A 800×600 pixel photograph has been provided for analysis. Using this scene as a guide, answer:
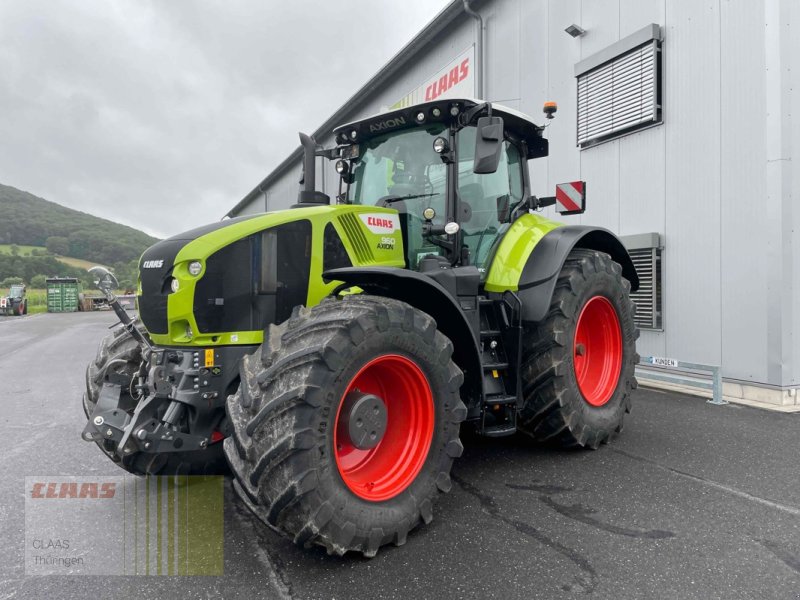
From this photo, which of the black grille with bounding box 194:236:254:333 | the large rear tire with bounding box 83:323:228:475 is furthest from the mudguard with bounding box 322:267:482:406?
the large rear tire with bounding box 83:323:228:475

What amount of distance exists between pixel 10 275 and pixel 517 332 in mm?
69488

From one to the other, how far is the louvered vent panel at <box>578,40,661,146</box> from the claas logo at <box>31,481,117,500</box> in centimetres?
685

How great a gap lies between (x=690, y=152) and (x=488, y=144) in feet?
13.9

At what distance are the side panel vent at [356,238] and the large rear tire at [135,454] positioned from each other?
1.34m

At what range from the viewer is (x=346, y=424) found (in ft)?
8.62

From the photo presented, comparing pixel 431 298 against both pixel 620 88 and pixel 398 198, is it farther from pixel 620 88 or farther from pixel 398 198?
pixel 620 88

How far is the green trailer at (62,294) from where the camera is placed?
35.4 meters

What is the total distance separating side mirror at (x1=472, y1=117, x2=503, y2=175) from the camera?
3.22 m

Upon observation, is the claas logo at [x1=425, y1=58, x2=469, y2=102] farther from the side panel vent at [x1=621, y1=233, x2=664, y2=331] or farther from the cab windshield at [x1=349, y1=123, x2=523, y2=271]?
the cab windshield at [x1=349, y1=123, x2=523, y2=271]

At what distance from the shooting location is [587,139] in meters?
7.68

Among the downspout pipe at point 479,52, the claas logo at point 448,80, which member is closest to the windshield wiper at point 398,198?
the downspout pipe at point 479,52

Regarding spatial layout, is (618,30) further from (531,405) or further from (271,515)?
(271,515)

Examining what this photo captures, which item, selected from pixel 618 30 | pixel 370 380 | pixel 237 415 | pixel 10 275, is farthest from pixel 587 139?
pixel 10 275

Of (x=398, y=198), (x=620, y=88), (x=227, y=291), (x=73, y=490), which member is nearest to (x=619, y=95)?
(x=620, y=88)
